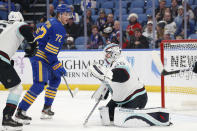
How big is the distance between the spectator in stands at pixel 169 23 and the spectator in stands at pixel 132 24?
1.58ft

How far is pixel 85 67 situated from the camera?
731 centimetres

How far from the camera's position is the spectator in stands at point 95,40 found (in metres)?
7.52

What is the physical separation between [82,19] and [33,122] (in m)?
3.71

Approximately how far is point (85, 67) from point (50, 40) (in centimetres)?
307

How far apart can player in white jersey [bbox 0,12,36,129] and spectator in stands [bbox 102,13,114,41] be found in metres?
3.91

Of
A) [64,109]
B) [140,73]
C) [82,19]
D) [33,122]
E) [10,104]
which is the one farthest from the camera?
[82,19]

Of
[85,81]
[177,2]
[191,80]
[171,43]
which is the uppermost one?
[177,2]

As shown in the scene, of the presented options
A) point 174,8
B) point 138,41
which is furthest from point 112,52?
point 174,8

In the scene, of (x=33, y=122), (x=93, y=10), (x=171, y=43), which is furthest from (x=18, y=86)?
(x=93, y=10)

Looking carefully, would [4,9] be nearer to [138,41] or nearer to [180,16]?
[138,41]

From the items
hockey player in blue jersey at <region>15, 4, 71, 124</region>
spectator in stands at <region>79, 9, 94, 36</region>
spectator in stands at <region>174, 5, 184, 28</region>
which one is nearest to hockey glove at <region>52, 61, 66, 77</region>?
hockey player in blue jersey at <region>15, 4, 71, 124</region>

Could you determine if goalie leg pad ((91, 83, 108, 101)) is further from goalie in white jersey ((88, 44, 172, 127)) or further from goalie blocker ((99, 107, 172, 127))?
goalie blocker ((99, 107, 172, 127))

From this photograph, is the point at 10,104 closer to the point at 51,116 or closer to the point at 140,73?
the point at 51,116

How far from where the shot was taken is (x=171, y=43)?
486 cm
